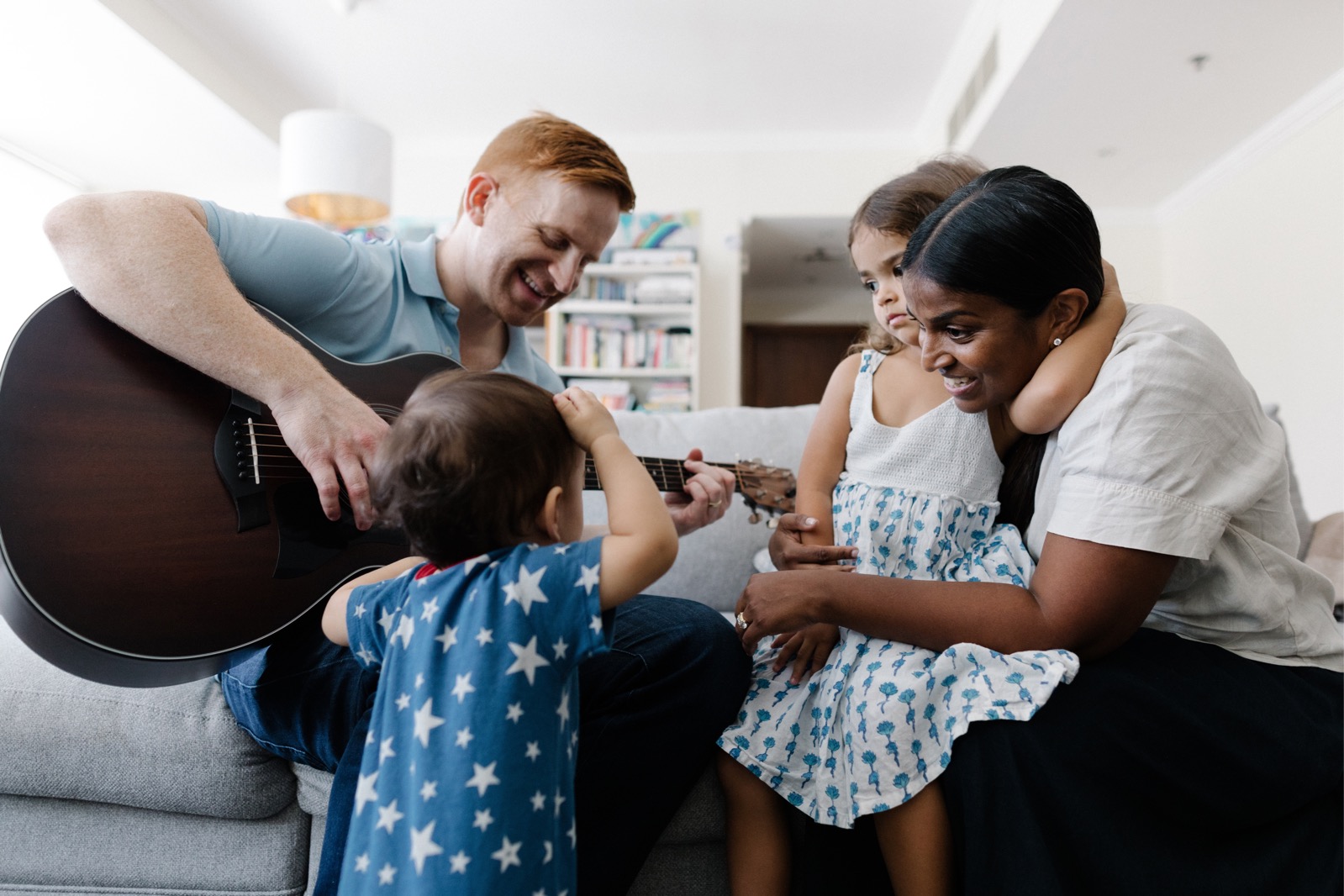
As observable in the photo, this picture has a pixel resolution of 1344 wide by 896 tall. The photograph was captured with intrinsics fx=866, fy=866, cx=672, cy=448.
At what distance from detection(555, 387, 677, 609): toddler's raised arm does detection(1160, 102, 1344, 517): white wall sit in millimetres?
3932

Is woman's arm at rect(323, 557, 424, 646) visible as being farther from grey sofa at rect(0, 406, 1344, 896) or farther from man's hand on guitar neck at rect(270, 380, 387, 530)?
grey sofa at rect(0, 406, 1344, 896)

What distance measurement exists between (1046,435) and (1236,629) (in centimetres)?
30

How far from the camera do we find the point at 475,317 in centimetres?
149

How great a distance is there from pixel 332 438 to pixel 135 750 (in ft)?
1.65

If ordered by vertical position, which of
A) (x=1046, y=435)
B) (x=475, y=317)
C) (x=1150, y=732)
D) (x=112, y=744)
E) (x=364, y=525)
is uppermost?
(x=475, y=317)

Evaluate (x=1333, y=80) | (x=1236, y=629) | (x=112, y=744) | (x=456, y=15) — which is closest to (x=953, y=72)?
(x=1333, y=80)

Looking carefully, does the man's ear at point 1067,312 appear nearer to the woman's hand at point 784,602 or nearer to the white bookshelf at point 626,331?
the woman's hand at point 784,602

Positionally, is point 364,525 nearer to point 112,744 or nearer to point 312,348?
point 312,348

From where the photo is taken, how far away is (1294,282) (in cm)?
393

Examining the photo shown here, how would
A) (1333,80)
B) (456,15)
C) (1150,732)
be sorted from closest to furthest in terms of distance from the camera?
(1150,732)
(1333,80)
(456,15)

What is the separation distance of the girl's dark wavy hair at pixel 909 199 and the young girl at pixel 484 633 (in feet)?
2.13

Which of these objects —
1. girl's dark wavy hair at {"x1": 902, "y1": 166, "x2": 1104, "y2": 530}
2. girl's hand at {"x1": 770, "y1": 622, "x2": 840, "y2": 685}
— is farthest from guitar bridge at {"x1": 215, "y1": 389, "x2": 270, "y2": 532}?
girl's dark wavy hair at {"x1": 902, "y1": 166, "x2": 1104, "y2": 530}

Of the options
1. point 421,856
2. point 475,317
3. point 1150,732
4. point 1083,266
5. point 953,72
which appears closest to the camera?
point 421,856

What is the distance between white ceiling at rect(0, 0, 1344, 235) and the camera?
356cm
